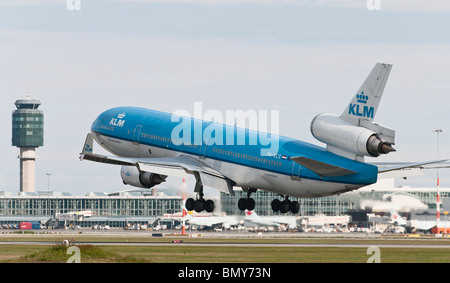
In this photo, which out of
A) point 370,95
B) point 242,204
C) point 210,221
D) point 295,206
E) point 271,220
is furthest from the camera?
point 210,221

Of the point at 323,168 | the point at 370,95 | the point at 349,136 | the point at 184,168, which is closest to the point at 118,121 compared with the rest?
the point at 184,168

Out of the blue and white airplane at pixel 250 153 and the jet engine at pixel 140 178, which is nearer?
the blue and white airplane at pixel 250 153

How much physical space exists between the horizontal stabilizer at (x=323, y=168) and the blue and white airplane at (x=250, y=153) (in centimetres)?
7

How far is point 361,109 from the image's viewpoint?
2377 inches

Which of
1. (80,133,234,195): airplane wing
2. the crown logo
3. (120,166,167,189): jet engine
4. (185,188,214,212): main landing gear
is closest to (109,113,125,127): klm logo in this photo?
(120,166,167,189): jet engine

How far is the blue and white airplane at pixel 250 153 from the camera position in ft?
197

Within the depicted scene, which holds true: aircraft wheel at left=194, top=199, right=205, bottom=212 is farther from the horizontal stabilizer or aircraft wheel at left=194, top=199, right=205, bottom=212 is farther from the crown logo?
the crown logo

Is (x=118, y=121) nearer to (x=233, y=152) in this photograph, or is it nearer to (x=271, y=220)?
(x=233, y=152)

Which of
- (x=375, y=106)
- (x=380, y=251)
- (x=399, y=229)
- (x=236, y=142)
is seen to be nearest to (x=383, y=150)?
(x=375, y=106)

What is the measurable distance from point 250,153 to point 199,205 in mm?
6971

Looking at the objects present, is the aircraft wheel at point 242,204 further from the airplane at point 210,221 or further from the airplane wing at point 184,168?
the airplane at point 210,221

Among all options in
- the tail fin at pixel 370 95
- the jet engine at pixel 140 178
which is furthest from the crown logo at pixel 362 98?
the jet engine at pixel 140 178

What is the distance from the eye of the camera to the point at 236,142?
71.2 meters

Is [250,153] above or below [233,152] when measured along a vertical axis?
below
